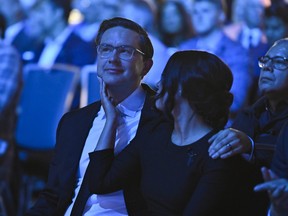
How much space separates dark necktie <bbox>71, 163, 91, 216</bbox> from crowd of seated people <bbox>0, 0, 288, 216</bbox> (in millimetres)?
1851

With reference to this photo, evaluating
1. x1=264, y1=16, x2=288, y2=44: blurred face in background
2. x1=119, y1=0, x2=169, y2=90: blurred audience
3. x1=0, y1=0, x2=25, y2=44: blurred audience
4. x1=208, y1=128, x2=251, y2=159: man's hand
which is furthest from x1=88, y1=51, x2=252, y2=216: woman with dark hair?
x1=0, y1=0, x2=25, y2=44: blurred audience

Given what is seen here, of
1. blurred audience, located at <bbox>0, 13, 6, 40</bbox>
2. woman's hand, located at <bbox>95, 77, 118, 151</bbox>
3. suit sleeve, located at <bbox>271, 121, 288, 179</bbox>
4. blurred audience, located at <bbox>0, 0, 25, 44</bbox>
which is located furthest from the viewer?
blurred audience, located at <bbox>0, 0, 25, 44</bbox>

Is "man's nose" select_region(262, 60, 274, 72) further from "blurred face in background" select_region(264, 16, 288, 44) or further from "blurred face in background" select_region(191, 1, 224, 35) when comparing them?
"blurred face in background" select_region(191, 1, 224, 35)

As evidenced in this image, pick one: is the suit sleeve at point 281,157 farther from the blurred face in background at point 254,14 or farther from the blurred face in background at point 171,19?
the blurred face in background at point 171,19

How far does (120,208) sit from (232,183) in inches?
20.2

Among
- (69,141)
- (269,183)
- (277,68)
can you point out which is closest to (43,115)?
(69,141)

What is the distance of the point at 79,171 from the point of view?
2.56m

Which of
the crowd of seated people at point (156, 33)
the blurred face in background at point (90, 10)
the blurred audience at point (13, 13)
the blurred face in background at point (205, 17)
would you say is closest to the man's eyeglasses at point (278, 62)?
the crowd of seated people at point (156, 33)

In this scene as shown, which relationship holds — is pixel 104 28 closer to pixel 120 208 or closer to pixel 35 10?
pixel 120 208

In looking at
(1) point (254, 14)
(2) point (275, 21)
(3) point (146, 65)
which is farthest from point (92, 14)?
(3) point (146, 65)

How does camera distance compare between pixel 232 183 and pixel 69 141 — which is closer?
pixel 232 183

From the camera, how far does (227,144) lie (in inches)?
80.0

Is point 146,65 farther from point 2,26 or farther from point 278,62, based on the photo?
point 2,26

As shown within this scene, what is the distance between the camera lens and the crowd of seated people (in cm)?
486
